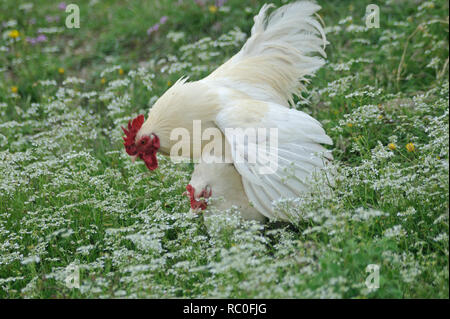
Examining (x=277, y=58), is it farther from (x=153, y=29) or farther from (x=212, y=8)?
(x=153, y=29)

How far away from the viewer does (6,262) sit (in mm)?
4109

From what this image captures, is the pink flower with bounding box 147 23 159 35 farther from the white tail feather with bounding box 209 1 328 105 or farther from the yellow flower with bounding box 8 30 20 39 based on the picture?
the white tail feather with bounding box 209 1 328 105

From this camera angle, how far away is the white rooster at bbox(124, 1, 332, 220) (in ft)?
13.1

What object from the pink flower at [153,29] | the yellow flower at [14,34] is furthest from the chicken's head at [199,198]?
the yellow flower at [14,34]

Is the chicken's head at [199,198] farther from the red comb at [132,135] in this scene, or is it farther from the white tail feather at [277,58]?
the white tail feather at [277,58]

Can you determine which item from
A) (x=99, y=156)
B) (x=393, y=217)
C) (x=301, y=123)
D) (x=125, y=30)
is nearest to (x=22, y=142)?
(x=99, y=156)

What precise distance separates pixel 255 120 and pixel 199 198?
69 centimetres

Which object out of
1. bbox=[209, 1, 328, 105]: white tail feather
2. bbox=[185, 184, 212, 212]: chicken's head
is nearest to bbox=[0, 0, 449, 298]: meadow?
bbox=[185, 184, 212, 212]: chicken's head

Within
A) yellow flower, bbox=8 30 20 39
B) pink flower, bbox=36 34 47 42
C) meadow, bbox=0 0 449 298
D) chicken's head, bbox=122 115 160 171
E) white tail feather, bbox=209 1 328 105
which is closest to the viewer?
meadow, bbox=0 0 449 298

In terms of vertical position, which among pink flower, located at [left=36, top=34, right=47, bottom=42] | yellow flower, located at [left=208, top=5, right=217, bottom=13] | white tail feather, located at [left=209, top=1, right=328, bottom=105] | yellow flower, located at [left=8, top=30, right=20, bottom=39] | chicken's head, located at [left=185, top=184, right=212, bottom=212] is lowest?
chicken's head, located at [left=185, top=184, right=212, bottom=212]

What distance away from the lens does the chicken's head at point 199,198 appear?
166 inches
